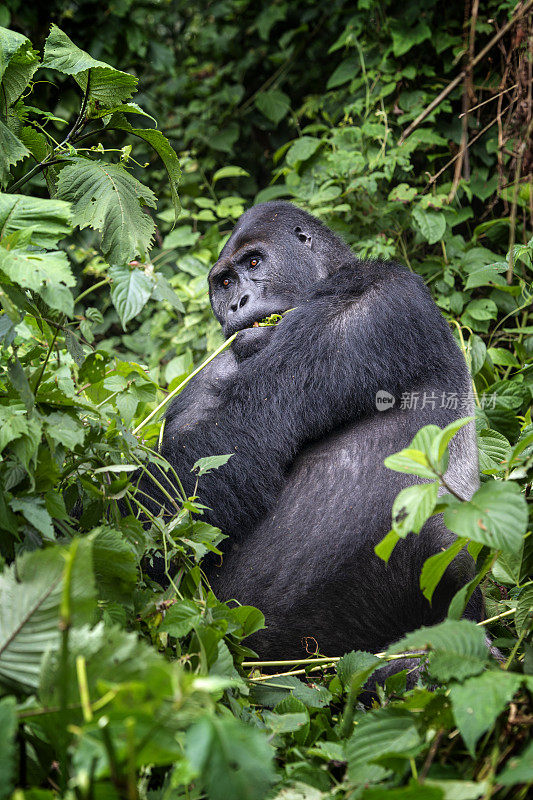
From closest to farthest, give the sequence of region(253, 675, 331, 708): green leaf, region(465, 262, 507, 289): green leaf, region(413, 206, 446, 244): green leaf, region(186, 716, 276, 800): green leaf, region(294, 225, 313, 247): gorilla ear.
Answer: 1. region(186, 716, 276, 800): green leaf
2. region(253, 675, 331, 708): green leaf
3. region(294, 225, 313, 247): gorilla ear
4. region(465, 262, 507, 289): green leaf
5. region(413, 206, 446, 244): green leaf

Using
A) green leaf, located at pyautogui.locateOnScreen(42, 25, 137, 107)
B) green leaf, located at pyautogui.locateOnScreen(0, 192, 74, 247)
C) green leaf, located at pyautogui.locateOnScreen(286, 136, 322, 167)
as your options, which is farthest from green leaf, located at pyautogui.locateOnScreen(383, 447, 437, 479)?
green leaf, located at pyautogui.locateOnScreen(286, 136, 322, 167)

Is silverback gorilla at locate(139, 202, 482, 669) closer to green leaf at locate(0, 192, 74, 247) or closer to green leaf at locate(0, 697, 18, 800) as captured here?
green leaf at locate(0, 192, 74, 247)

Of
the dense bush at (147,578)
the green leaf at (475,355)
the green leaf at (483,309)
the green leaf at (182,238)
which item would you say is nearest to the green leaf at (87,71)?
the dense bush at (147,578)

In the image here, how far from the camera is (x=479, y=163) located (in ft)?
14.5

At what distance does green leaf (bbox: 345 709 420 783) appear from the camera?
3.98 feet

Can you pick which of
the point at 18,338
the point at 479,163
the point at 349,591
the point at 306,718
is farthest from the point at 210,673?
the point at 479,163

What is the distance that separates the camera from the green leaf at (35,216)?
1.52 m

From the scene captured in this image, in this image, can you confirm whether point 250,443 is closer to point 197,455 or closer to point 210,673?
point 197,455

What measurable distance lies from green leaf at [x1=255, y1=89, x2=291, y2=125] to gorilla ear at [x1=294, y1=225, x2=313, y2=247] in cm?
258

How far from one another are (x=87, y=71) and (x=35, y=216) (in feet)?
1.63

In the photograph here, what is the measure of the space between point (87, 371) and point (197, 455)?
1.94 feet

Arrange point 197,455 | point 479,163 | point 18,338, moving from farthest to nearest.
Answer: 1. point 479,163
2. point 18,338
3. point 197,455

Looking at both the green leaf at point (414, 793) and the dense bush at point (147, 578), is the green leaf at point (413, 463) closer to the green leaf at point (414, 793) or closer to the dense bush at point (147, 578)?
the dense bush at point (147, 578)

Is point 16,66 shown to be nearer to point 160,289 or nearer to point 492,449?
Answer: point 160,289
